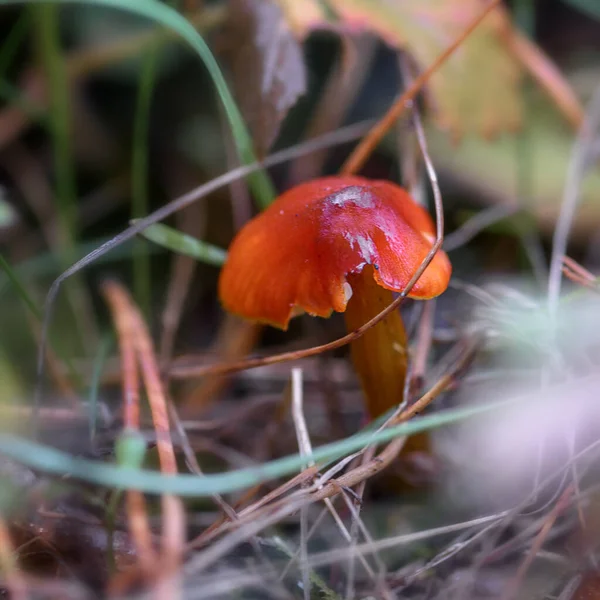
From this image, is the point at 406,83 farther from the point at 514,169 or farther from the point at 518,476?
the point at 518,476

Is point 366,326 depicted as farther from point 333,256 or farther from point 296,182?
point 296,182

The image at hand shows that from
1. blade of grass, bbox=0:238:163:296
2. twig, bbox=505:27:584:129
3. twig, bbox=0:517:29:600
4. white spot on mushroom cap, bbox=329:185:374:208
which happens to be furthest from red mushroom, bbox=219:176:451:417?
twig, bbox=505:27:584:129

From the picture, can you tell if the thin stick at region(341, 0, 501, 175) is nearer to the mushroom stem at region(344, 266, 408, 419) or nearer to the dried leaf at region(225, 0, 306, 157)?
the dried leaf at region(225, 0, 306, 157)

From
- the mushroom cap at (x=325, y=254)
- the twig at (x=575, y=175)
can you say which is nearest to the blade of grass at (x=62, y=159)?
the mushroom cap at (x=325, y=254)

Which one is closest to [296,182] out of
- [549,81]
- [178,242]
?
[178,242]

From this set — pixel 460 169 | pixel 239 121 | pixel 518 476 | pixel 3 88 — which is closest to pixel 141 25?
pixel 3 88

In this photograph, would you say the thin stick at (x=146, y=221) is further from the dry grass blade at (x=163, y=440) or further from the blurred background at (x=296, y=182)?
the dry grass blade at (x=163, y=440)
